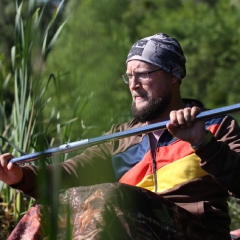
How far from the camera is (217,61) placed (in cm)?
1356

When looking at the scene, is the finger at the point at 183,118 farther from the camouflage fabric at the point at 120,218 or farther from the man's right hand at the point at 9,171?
the man's right hand at the point at 9,171

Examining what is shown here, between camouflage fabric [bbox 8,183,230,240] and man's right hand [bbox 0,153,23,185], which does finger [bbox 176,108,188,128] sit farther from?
man's right hand [bbox 0,153,23,185]

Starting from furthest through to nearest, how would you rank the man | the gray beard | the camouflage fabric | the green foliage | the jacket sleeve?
1. the gray beard
2. the jacket sleeve
3. the man
4. the camouflage fabric
5. the green foliage

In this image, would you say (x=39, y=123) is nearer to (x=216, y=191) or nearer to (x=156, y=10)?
(x=216, y=191)

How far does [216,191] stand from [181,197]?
0.41ft

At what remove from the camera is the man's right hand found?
112 inches

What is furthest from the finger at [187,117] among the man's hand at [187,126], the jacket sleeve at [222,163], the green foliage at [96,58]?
the green foliage at [96,58]

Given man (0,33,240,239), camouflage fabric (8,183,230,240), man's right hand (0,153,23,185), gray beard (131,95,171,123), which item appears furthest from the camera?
gray beard (131,95,171,123)

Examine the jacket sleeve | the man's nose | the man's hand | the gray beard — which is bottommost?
the jacket sleeve

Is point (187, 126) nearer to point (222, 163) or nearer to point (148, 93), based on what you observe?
point (222, 163)

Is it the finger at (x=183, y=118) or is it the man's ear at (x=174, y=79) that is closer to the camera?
the finger at (x=183, y=118)

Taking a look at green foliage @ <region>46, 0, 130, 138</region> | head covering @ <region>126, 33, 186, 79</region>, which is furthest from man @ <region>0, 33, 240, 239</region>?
green foliage @ <region>46, 0, 130, 138</region>

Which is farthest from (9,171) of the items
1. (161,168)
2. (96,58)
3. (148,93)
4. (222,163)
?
(96,58)

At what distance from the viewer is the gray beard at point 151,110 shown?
3.15 metres
